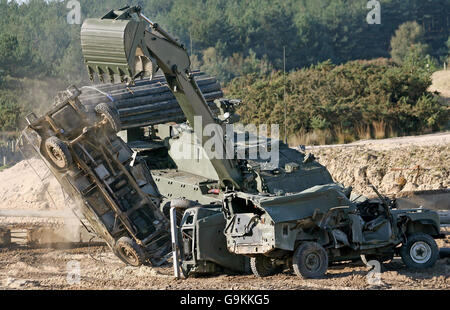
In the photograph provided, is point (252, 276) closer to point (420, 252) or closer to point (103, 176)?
point (420, 252)

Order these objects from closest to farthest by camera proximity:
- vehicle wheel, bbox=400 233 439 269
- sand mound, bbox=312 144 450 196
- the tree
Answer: vehicle wheel, bbox=400 233 439 269, sand mound, bbox=312 144 450 196, the tree

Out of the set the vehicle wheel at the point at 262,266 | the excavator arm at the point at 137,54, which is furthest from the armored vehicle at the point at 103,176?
the vehicle wheel at the point at 262,266

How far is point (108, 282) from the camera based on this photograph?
13.1 m

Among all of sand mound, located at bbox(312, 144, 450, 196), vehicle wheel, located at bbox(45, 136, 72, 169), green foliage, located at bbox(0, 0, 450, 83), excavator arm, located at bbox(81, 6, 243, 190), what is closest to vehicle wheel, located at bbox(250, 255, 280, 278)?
excavator arm, located at bbox(81, 6, 243, 190)

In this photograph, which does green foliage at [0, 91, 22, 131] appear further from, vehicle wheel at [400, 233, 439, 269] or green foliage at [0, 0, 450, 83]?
vehicle wheel at [400, 233, 439, 269]

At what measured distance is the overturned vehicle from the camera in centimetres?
1215

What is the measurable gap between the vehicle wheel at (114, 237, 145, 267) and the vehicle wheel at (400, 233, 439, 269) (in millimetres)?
4724

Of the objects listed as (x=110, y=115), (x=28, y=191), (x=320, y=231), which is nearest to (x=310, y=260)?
(x=320, y=231)

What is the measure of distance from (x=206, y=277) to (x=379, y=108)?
18606 millimetres

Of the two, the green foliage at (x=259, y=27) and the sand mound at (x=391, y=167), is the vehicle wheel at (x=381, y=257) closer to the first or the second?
the sand mound at (x=391, y=167)

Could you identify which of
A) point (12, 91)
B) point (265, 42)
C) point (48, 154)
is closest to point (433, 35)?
point (265, 42)

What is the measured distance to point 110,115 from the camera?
49.3 feet
